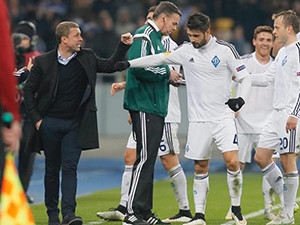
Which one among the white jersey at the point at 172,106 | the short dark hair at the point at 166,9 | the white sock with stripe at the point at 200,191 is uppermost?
the short dark hair at the point at 166,9

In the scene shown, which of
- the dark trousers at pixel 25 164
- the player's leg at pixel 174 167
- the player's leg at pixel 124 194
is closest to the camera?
the player's leg at pixel 124 194

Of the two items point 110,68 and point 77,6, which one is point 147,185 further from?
point 77,6

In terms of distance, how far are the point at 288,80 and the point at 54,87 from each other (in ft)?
9.03

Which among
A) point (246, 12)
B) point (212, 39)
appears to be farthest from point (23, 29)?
point (246, 12)

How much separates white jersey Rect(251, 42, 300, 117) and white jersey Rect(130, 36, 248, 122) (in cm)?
51

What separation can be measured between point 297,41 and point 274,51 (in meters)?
2.10

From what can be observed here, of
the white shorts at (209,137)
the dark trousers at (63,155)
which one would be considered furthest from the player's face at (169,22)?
the dark trousers at (63,155)

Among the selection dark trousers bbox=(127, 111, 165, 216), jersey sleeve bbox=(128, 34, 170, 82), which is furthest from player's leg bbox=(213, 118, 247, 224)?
jersey sleeve bbox=(128, 34, 170, 82)

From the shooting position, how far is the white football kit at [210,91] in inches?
456

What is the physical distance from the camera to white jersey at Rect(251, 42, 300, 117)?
38.4ft

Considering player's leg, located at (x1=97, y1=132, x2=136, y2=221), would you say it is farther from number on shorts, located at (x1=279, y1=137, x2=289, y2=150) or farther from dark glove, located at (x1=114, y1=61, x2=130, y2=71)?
number on shorts, located at (x1=279, y1=137, x2=289, y2=150)

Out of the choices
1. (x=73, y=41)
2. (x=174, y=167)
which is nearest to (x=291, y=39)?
(x=174, y=167)

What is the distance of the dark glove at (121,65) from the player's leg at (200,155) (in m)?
1.10

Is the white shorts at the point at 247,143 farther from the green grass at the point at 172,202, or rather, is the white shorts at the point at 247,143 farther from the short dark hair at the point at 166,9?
the short dark hair at the point at 166,9
